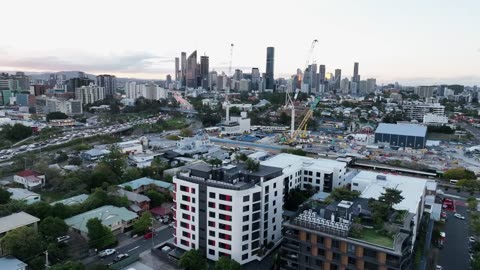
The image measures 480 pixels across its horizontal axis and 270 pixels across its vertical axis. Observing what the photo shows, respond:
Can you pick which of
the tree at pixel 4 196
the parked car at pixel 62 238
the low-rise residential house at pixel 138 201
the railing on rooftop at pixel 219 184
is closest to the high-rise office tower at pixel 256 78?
the low-rise residential house at pixel 138 201

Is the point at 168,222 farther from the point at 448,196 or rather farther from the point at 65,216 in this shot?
the point at 448,196

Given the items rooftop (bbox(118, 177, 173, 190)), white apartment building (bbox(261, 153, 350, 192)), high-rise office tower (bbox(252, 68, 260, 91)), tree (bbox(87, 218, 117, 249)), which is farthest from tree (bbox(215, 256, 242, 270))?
high-rise office tower (bbox(252, 68, 260, 91))

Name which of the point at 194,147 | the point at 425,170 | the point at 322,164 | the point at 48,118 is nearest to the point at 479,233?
the point at 322,164

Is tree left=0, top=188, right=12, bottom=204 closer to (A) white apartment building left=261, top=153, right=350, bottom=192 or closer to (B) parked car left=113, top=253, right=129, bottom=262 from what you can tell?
(B) parked car left=113, top=253, right=129, bottom=262

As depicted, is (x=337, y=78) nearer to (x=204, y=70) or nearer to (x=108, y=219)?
(x=204, y=70)

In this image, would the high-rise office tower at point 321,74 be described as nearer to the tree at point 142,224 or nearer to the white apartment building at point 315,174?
the white apartment building at point 315,174

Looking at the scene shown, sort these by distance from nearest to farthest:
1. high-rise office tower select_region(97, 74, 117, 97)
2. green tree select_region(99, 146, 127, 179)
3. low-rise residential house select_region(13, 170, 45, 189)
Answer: low-rise residential house select_region(13, 170, 45, 189) → green tree select_region(99, 146, 127, 179) → high-rise office tower select_region(97, 74, 117, 97)

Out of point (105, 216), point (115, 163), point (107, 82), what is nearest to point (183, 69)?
point (107, 82)
